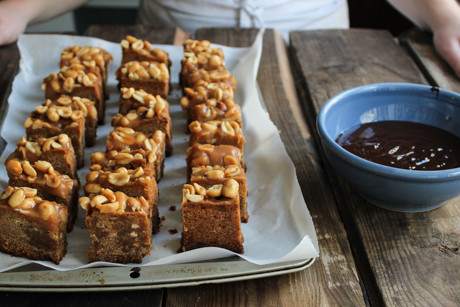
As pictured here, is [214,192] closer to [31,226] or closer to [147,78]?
[31,226]

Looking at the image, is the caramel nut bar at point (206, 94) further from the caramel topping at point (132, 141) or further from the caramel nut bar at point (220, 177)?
the caramel nut bar at point (220, 177)

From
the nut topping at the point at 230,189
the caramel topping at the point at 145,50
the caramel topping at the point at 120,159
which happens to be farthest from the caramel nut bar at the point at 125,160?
the caramel topping at the point at 145,50

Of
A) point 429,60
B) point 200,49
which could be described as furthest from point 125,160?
point 429,60

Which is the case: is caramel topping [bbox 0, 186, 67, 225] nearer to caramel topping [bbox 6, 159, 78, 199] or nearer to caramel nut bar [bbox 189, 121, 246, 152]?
caramel topping [bbox 6, 159, 78, 199]

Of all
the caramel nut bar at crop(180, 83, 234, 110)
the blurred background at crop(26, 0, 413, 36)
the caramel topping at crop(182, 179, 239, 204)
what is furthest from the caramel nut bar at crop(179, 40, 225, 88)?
the blurred background at crop(26, 0, 413, 36)

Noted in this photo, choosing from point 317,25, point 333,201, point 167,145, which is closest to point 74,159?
point 167,145
